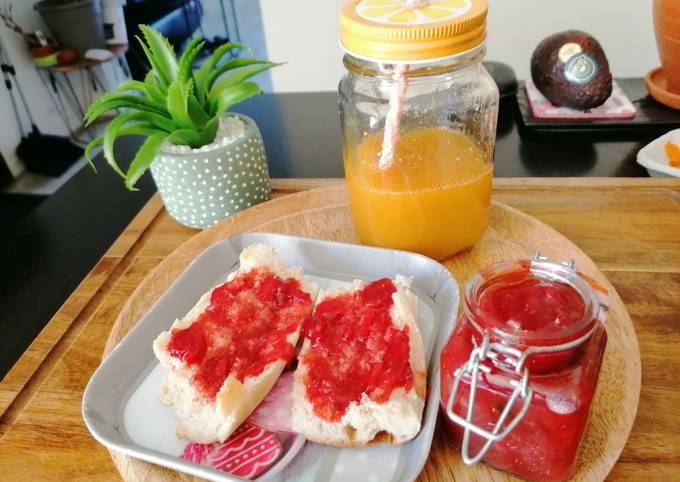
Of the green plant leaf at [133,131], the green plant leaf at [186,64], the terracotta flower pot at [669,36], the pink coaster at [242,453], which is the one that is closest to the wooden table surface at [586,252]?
the pink coaster at [242,453]

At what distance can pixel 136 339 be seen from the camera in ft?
3.10

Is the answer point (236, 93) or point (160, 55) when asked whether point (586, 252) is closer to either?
point (236, 93)

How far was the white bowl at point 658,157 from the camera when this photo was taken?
136cm

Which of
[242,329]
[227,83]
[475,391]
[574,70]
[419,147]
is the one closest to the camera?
[475,391]

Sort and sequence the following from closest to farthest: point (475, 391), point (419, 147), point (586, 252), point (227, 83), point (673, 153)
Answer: point (475, 391)
point (419, 147)
point (586, 252)
point (227, 83)
point (673, 153)

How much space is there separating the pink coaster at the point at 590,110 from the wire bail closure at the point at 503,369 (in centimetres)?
111

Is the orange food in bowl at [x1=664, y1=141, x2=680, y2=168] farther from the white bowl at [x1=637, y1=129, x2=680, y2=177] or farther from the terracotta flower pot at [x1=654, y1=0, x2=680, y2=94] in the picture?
the terracotta flower pot at [x1=654, y1=0, x2=680, y2=94]

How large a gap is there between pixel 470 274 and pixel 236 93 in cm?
62

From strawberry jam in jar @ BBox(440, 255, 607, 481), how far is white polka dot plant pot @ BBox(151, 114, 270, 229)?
69 centimetres

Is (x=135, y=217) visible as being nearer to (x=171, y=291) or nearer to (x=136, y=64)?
(x=171, y=291)

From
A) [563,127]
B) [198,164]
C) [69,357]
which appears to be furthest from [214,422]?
[563,127]

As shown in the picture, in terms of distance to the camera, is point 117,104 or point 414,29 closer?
point 414,29

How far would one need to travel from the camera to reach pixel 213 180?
126cm

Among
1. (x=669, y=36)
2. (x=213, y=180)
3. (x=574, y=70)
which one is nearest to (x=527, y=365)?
(x=213, y=180)
